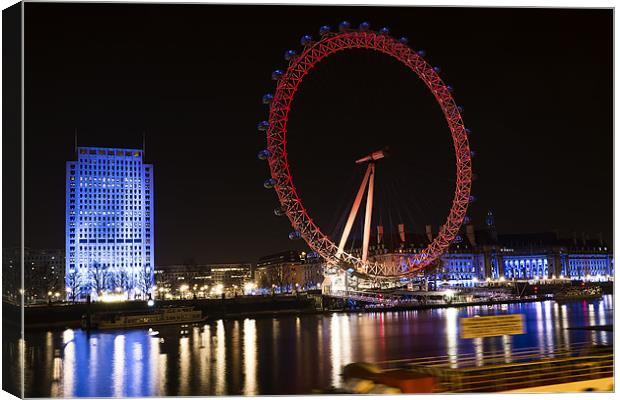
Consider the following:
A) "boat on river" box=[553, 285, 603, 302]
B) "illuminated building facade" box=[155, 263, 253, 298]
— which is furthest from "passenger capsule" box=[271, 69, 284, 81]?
"boat on river" box=[553, 285, 603, 302]

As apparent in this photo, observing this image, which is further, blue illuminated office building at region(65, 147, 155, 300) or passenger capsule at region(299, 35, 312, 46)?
blue illuminated office building at region(65, 147, 155, 300)

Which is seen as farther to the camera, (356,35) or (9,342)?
(356,35)

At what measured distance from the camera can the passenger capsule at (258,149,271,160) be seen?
57.7 feet

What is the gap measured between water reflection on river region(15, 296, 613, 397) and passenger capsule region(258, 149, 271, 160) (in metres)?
4.28

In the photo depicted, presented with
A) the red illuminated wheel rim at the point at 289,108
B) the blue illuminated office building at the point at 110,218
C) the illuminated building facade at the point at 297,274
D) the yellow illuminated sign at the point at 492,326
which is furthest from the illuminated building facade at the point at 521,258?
the yellow illuminated sign at the point at 492,326

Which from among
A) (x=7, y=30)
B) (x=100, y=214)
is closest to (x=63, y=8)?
(x=7, y=30)

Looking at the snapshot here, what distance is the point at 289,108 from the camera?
17.5 meters

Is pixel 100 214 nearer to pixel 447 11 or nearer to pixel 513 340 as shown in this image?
pixel 513 340

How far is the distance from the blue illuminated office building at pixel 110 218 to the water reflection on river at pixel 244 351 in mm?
17995

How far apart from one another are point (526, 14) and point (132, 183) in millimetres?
35490

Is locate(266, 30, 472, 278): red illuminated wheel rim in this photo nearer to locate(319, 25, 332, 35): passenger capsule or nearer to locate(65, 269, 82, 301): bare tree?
locate(319, 25, 332, 35): passenger capsule

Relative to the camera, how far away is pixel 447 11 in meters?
9.25

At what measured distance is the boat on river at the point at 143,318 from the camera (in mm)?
24247

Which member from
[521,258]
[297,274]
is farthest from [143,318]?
[521,258]
